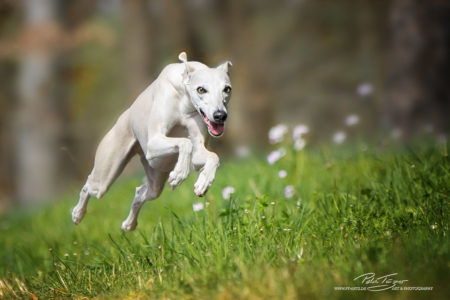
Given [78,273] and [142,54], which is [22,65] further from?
[78,273]

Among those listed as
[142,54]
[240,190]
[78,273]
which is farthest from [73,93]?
[78,273]

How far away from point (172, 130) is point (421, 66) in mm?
5121

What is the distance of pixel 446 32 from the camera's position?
7387 millimetres

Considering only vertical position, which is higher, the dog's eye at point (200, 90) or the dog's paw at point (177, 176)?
the dog's eye at point (200, 90)

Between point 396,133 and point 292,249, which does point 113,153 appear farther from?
point 396,133

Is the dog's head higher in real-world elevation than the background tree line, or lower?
lower

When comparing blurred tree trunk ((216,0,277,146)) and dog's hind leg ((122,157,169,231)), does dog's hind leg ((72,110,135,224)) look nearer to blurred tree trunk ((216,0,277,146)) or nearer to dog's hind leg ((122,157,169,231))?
dog's hind leg ((122,157,169,231))

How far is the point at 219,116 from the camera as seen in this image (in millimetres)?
2969

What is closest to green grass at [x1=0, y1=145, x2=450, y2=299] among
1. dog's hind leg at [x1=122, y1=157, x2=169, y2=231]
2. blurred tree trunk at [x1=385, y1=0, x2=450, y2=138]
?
dog's hind leg at [x1=122, y1=157, x2=169, y2=231]

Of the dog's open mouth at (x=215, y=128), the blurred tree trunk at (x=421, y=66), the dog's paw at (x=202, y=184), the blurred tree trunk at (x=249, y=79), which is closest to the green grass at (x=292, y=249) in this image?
the dog's paw at (x=202, y=184)

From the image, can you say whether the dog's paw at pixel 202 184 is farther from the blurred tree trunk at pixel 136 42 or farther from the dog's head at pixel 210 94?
the blurred tree trunk at pixel 136 42

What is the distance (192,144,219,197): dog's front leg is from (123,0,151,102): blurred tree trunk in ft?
24.2

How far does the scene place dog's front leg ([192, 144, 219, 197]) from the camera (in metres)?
3.04
